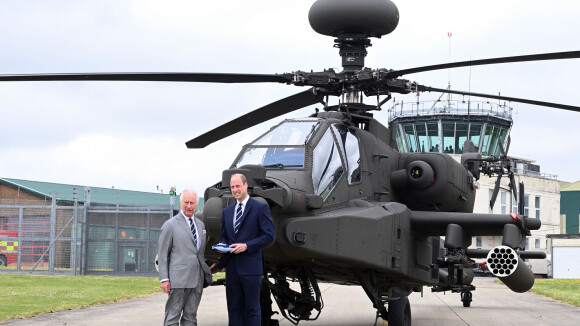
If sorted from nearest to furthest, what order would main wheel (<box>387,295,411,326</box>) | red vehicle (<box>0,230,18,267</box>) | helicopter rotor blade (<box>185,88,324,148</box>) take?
main wheel (<box>387,295,411,326</box>) → helicopter rotor blade (<box>185,88,324,148</box>) → red vehicle (<box>0,230,18,267</box>)

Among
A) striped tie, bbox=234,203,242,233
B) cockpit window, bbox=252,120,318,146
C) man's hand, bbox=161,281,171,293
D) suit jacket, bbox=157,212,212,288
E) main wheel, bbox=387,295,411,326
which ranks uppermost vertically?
cockpit window, bbox=252,120,318,146

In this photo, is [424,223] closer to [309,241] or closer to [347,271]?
[347,271]

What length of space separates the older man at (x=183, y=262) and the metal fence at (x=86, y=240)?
74.1 ft

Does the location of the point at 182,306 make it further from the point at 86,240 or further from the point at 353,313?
the point at 86,240

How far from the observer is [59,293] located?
822 inches

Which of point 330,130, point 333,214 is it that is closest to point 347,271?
point 333,214

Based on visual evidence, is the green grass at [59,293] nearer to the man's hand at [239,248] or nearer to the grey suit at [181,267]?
the grey suit at [181,267]

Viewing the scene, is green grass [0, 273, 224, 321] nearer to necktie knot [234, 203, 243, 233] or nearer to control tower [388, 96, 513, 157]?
necktie knot [234, 203, 243, 233]

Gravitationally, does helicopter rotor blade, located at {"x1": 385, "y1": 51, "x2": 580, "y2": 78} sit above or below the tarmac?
above

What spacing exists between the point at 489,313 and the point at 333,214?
10.1 metres

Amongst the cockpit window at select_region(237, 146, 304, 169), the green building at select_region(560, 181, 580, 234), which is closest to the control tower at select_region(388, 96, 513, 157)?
the green building at select_region(560, 181, 580, 234)

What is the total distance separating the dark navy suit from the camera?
9203mm

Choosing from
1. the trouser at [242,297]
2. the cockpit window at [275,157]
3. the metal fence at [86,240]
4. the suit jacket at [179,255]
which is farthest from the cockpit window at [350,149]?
→ the metal fence at [86,240]

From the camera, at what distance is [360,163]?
12.2m
